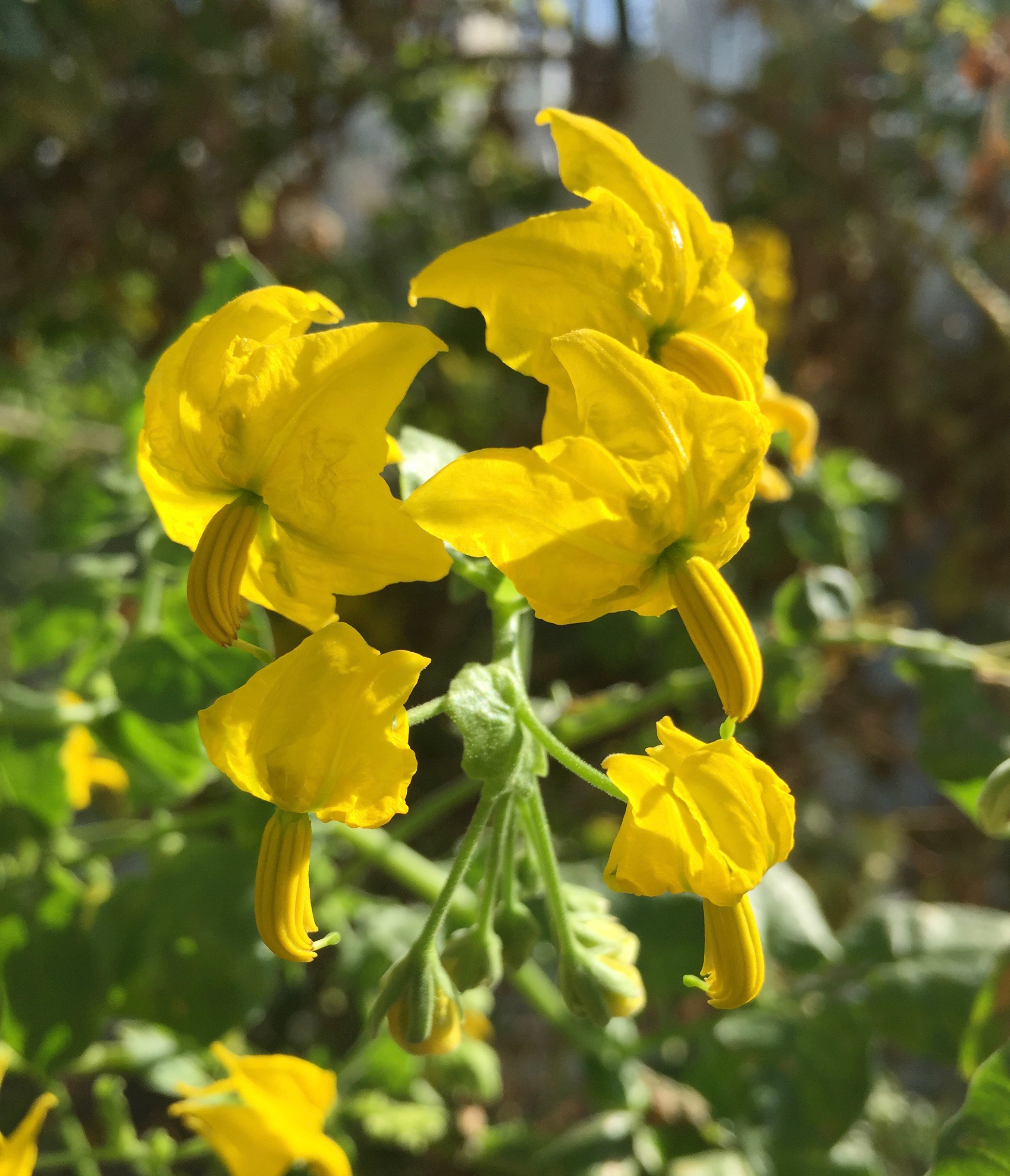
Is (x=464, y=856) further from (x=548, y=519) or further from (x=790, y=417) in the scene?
(x=790, y=417)

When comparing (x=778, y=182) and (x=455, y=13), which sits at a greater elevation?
(x=455, y=13)

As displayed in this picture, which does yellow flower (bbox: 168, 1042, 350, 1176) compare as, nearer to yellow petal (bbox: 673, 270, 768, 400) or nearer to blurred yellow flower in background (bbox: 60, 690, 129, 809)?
blurred yellow flower in background (bbox: 60, 690, 129, 809)

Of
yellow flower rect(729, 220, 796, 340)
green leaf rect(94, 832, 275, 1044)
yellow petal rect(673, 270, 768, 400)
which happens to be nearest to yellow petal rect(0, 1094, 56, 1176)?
green leaf rect(94, 832, 275, 1044)

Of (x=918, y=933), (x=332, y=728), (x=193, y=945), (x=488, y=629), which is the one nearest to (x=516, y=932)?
(x=332, y=728)

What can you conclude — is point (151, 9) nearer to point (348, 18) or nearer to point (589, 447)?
point (348, 18)

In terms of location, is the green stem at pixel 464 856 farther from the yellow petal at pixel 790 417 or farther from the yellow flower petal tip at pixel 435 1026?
the yellow petal at pixel 790 417

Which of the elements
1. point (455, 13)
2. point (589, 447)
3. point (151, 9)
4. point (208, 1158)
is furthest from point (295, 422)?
point (455, 13)

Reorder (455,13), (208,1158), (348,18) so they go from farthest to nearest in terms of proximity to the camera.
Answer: (455,13) < (348,18) < (208,1158)
